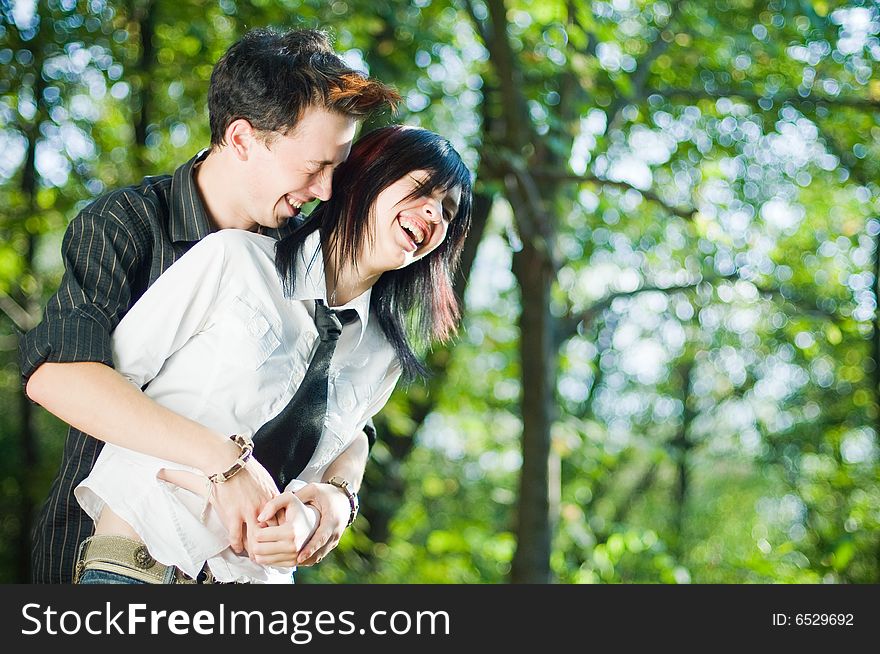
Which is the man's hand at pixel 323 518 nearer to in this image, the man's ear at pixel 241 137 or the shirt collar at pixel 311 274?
the shirt collar at pixel 311 274

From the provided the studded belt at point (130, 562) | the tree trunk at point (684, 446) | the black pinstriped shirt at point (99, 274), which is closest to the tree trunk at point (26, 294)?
the black pinstriped shirt at point (99, 274)

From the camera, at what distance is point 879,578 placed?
729 cm

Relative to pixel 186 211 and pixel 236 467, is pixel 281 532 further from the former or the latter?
pixel 186 211

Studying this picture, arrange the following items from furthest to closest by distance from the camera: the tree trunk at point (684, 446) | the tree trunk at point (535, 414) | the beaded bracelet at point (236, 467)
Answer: the tree trunk at point (684, 446) → the tree trunk at point (535, 414) → the beaded bracelet at point (236, 467)

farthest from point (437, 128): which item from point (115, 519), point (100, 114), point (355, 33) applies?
point (115, 519)

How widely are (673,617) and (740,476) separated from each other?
11924 millimetres

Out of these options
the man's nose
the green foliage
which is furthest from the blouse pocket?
the green foliage

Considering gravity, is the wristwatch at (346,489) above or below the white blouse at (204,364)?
below

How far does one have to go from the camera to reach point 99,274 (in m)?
1.40

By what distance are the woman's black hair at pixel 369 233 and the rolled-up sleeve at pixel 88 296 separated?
25 cm

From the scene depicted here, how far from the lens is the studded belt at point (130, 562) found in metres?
1.30

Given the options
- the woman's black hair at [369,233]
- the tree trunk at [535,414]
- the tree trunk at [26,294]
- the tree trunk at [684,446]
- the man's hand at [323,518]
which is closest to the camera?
the man's hand at [323,518]

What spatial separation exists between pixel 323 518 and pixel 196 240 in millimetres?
501

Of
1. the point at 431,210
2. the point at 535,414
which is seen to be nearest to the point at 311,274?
the point at 431,210
